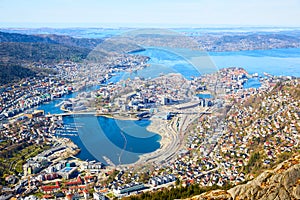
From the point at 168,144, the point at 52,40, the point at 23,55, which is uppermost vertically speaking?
the point at 52,40

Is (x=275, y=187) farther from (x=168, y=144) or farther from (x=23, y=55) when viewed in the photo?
(x=23, y=55)

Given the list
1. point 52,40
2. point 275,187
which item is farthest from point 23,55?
point 275,187

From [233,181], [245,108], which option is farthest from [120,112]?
[233,181]

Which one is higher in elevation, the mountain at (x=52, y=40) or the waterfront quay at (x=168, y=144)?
the mountain at (x=52, y=40)

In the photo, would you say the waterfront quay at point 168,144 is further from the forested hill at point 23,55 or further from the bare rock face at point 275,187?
the forested hill at point 23,55

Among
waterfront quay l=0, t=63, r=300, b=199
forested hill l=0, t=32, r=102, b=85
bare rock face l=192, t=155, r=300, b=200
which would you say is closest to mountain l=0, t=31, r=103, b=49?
forested hill l=0, t=32, r=102, b=85

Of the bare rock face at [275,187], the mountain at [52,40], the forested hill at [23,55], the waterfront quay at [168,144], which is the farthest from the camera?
the mountain at [52,40]

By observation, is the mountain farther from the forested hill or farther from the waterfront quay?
the waterfront quay

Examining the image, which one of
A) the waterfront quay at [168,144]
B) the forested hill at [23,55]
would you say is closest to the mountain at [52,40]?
the forested hill at [23,55]

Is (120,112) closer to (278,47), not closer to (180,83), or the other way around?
(180,83)
